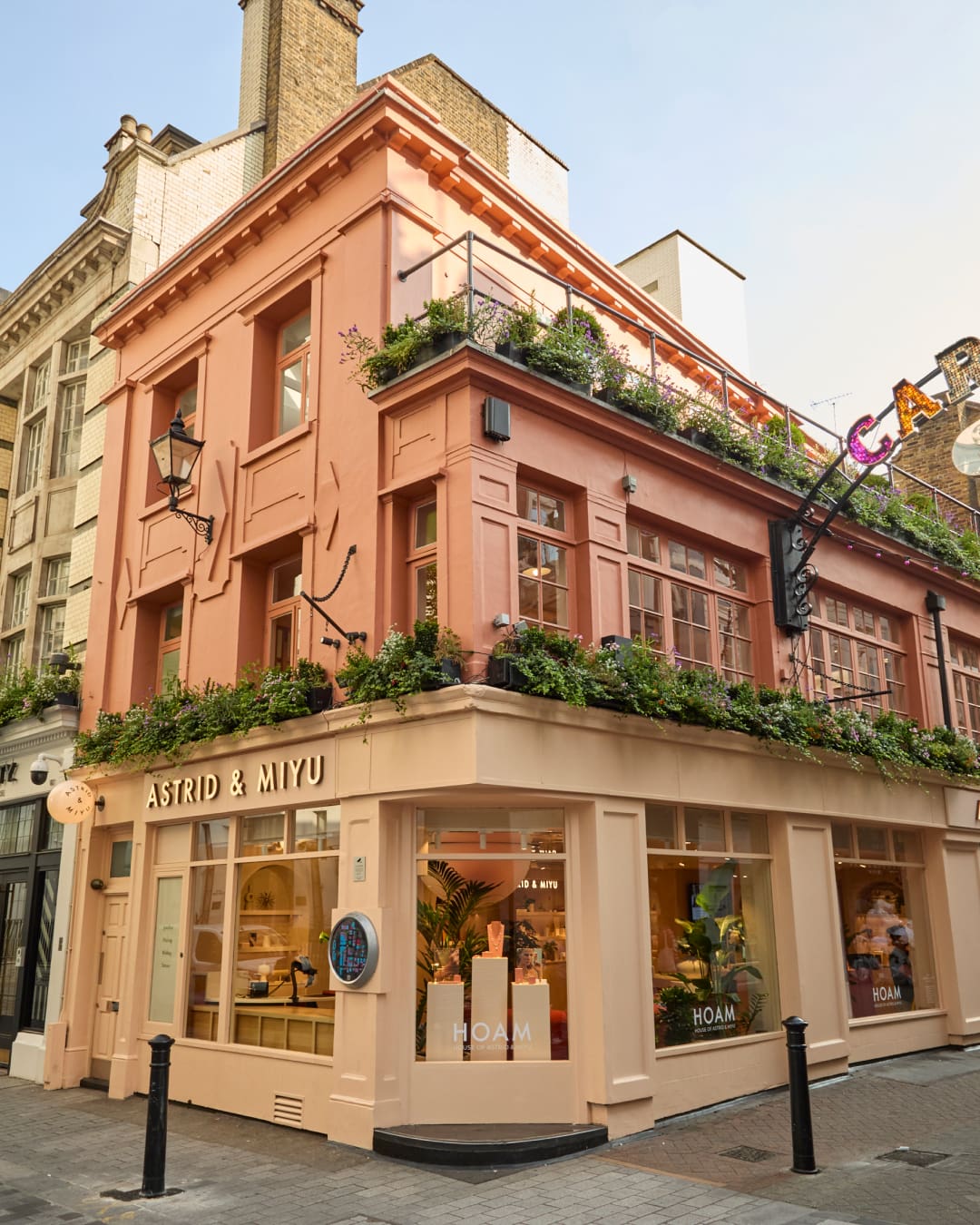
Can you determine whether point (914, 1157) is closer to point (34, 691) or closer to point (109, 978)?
point (109, 978)

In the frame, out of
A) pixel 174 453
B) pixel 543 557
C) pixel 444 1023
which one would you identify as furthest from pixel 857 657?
pixel 174 453

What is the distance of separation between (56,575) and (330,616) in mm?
7827

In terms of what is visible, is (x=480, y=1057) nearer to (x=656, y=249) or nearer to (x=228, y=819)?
(x=228, y=819)

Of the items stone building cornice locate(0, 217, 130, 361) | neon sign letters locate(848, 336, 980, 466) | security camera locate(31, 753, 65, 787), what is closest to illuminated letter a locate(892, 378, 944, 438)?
neon sign letters locate(848, 336, 980, 466)

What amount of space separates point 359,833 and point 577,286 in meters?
8.05

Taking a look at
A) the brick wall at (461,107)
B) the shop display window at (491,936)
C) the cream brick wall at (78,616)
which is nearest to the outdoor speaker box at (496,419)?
the shop display window at (491,936)

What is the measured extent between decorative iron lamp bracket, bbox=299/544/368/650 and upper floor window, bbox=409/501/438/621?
23.4 inches

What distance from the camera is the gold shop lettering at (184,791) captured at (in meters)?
11.3

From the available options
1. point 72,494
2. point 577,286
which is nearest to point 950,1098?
point 577,286

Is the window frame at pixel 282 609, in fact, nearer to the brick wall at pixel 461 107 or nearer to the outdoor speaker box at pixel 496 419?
the outdoor speaker box at pixel 496 419

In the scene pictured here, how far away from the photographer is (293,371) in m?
12.4

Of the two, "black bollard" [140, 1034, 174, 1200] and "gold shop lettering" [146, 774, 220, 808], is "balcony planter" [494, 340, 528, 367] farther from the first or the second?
"black bollard" [140, 1034, 174, 1200]

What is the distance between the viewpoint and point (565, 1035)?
9.12 m

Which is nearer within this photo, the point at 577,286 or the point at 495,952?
the point at 495,952
